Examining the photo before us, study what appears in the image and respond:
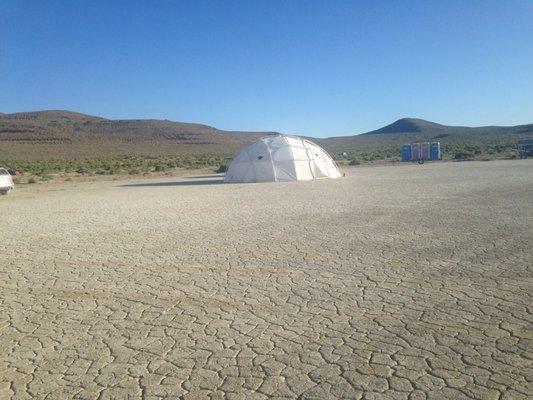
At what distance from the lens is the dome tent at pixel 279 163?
3294cm

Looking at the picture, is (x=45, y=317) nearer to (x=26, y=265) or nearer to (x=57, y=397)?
(x=57, y=397)

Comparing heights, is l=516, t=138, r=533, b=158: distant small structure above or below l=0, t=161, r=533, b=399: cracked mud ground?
below

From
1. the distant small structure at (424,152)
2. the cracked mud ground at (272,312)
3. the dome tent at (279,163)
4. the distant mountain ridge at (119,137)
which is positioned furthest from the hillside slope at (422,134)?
the cracked mud ground at (272,312)

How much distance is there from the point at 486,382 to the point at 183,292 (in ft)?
13.8

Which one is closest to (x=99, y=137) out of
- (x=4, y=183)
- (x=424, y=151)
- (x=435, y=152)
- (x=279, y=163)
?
(x=424, y=151)

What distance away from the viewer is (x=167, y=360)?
4934 millimetres

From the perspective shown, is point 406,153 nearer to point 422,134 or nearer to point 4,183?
point 4,183

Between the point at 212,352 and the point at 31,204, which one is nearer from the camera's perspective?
the point at 212,352

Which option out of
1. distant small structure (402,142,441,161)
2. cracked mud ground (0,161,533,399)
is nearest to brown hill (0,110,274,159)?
distant small structure (402,142,441,161)

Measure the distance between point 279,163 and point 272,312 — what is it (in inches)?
1078

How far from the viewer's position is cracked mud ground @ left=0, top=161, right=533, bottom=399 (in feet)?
14.6

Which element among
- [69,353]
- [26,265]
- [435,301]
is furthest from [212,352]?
[26,265]

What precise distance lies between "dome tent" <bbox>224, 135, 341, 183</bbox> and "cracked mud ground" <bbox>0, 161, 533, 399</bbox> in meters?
19.9

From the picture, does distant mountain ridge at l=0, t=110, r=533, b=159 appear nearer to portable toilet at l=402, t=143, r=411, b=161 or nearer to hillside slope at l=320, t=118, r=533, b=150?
hillside slope at l=320, t=118, r=533, b=150
